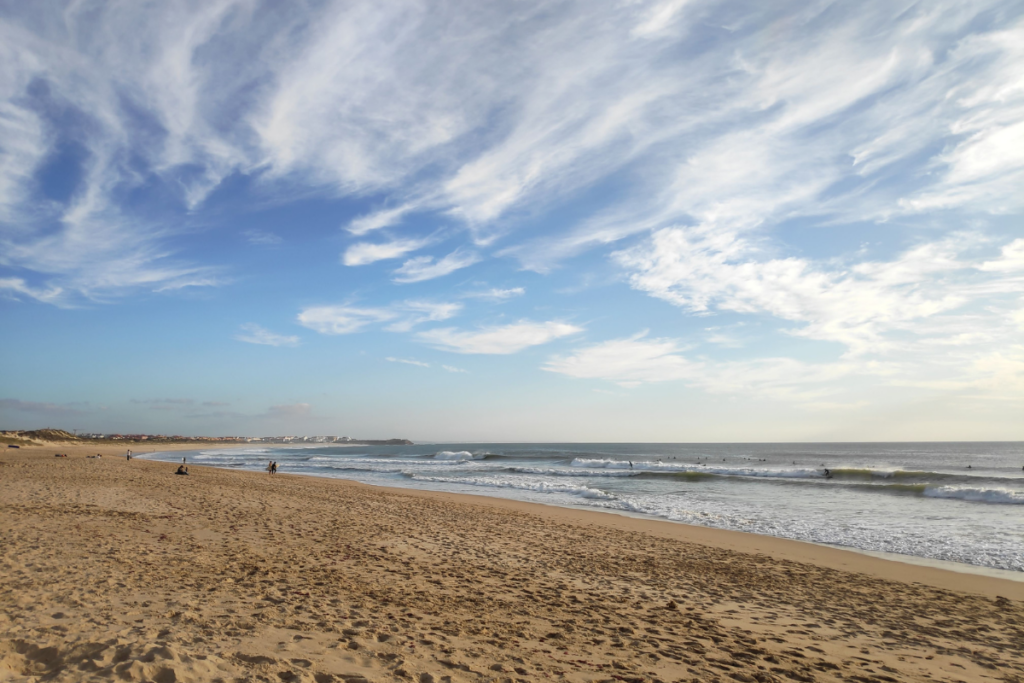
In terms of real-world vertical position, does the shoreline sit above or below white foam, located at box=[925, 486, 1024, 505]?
above

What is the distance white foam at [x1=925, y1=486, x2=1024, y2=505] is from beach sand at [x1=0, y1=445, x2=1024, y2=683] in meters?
18.4

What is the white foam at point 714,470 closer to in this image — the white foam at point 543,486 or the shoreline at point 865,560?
the white foam at point 543,486

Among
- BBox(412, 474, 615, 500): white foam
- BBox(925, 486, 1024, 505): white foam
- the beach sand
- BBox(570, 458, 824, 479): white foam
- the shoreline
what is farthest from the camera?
BBox(570, 458, 824, 479): white foam

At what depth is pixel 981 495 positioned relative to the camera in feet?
81.5

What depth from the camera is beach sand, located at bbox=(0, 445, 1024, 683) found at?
4957mm

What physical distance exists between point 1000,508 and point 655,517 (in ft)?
52.9

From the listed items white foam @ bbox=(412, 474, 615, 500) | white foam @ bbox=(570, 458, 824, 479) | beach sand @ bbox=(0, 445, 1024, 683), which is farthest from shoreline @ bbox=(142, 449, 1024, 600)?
white foam @ bbox=(570, 458, 824, 479)

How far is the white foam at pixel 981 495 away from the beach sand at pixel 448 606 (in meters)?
18.4

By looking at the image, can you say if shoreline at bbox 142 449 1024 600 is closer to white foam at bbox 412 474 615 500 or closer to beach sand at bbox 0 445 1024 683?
beach sand at bbox 0 445 1024 683

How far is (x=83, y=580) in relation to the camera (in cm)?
683

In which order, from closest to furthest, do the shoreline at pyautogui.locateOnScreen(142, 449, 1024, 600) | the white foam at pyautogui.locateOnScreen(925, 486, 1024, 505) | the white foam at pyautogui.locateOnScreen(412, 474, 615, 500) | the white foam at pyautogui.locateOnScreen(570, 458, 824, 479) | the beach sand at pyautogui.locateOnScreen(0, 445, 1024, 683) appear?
the beach sand at pyautogui.locateOnScreen(0, 445, 1024, 683), the shoreline at pyautogui.locateOnScreen(142, 449, 1024, 600), the white foam at pyautogui.locateOnScreen(925, 486, 1024, 505), the white foam at pyautogui.locateOnScreen(412, 474, 615, 500), the white foam at pyautogui.locateOnScreen(570, 458, 824, 479)

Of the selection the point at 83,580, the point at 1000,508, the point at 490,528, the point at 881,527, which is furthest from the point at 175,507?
the point at 1000,508

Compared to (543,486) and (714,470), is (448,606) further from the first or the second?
(714,470)

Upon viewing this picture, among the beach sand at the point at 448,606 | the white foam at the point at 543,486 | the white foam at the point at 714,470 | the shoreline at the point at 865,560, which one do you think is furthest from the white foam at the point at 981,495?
the beach sand at the point at 448,606
